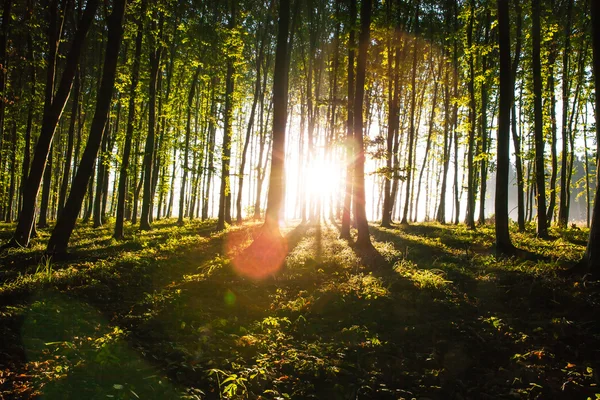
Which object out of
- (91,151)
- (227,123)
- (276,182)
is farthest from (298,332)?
(227,123)

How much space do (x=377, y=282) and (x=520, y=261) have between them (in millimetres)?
4886

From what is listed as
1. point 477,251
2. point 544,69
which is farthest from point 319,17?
point 477,251

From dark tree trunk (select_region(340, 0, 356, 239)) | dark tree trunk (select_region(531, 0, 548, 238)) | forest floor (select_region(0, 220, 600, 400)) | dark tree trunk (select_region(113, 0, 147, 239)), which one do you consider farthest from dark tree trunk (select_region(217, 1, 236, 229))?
dark tree trunk (select_region(531, 0, 548, 238))

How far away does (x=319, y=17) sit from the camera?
25.5 metres

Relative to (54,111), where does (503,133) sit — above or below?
above

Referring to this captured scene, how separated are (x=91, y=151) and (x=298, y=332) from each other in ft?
27.5

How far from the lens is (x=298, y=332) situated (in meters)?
6.47

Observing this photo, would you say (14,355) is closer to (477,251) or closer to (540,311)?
(540,311)

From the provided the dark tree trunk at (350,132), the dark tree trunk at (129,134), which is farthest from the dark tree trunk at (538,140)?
the dark tree trunk at (129,134)

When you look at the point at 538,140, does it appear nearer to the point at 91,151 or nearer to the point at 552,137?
the point at 552,137

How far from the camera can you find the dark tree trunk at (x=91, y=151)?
→ 9.72 meters

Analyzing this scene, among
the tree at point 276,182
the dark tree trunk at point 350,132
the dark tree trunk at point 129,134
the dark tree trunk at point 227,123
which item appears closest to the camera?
the tree at point 276,182

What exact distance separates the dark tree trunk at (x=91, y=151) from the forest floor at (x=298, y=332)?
81 cm

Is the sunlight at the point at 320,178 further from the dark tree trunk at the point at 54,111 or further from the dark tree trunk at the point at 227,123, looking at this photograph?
the dark tree trunk at the point at 54,111
